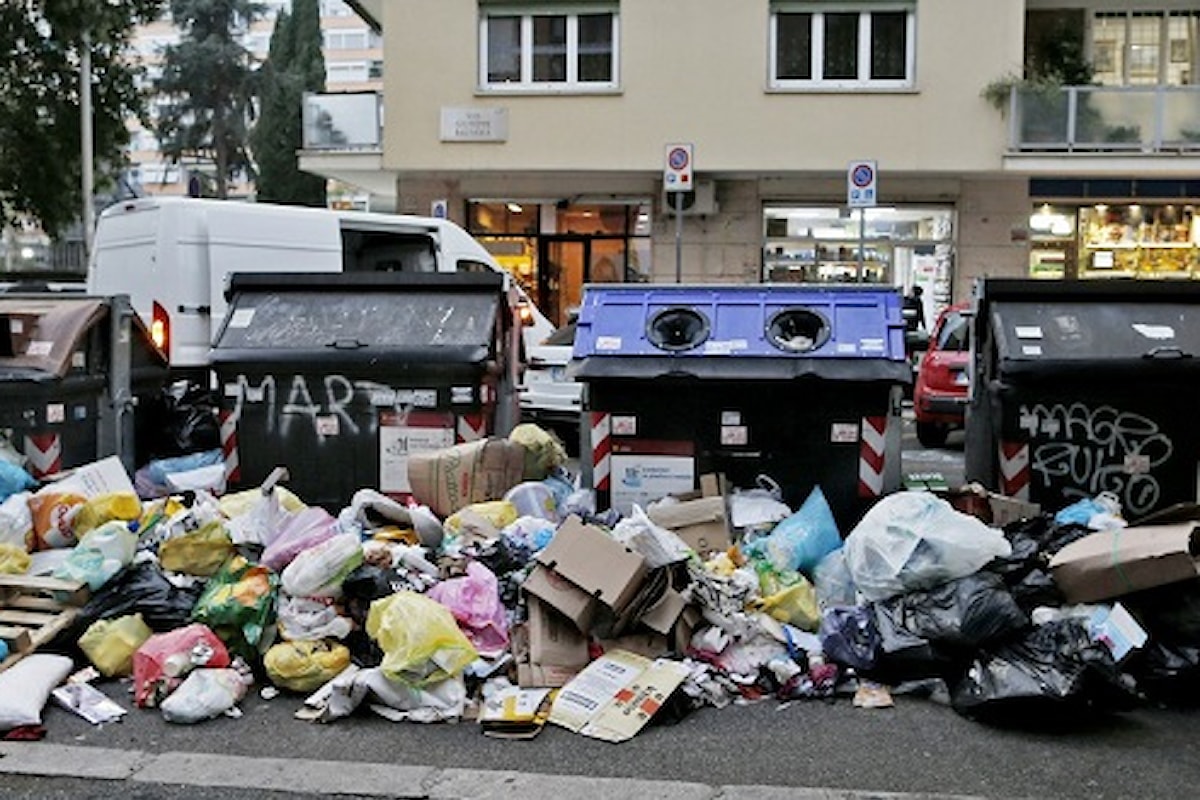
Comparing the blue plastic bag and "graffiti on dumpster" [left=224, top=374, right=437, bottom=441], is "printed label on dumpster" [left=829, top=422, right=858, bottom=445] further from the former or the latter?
"graffiti on dumpster" [left=224, top=374, right=437, bottom=441]

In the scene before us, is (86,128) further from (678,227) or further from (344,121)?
(678,227)

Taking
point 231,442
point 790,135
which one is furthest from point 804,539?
point 790,135

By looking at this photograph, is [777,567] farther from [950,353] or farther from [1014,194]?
[1014,194]

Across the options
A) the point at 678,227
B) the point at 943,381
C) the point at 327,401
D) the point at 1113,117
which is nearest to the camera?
the point at 327,401

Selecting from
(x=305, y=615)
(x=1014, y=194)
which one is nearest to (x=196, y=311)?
(x=305, y=615)

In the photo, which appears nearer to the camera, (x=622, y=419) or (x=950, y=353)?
(x=622, y=419)

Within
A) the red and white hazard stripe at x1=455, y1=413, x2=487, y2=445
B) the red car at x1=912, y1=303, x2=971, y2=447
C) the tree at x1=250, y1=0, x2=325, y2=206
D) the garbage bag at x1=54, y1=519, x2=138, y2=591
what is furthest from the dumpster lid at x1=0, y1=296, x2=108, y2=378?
the tree at x1=250, y1=0, x2=325, y2=206

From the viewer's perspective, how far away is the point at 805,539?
569cm

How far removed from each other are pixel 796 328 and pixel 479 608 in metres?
2.61

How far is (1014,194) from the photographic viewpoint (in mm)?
18859

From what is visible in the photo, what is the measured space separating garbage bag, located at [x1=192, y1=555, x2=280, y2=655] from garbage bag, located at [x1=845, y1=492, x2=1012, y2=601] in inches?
94.8

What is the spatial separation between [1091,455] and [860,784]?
3.05m

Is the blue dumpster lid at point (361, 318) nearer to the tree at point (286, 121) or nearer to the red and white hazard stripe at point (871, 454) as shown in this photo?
the red and white hazard stripe at point (871, 454)

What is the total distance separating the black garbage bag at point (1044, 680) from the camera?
4328mm
